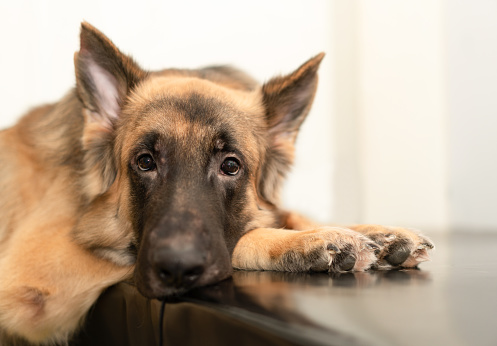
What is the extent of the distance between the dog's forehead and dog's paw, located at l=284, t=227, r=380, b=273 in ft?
1.96

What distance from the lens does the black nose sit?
1.43m

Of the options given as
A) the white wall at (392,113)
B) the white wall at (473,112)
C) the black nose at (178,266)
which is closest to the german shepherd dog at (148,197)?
the black nose at (178,266)

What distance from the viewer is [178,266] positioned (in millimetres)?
1431

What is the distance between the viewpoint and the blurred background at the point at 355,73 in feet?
13.2

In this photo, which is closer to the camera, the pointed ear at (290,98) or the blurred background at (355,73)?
the pointed ear at (290,98)

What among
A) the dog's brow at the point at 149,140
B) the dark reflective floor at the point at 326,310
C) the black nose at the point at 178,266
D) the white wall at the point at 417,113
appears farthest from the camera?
the white wall at the point at 417,113

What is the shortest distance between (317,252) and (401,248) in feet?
1.05

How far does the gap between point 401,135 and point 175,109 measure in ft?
12.3

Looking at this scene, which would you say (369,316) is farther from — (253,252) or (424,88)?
(424,88)

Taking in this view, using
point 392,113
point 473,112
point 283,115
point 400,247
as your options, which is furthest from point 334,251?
point 392,113

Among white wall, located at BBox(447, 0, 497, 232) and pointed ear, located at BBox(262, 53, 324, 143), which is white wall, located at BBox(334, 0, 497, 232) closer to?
white wall, located at BBox(447, 0, 497, 232)

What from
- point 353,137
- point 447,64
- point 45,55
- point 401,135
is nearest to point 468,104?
point 447,64

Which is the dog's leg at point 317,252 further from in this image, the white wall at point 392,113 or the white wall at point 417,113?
the white wall at point 392,113

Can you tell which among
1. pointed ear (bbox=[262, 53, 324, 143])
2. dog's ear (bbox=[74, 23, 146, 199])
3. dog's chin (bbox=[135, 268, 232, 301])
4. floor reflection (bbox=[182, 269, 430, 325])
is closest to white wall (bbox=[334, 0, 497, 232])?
pointed ear (bbox=[262, 53, 324, 143])
